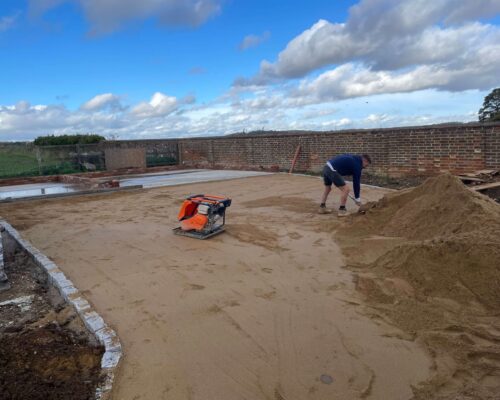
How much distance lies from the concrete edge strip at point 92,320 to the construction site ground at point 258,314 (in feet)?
0.29

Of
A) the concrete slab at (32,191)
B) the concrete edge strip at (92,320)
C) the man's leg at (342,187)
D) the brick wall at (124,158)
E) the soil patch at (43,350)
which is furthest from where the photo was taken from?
the brick wall at (124,158)

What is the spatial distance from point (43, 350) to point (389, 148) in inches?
508

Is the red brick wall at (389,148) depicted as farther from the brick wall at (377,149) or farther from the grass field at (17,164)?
the grass field at (17,164)

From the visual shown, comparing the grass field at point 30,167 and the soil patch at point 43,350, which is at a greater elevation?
the grass field at point 30,167

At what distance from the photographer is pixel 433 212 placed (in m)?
6.19

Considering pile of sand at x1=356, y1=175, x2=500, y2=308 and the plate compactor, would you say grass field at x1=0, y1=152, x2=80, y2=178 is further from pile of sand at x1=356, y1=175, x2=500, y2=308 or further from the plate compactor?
pile of sand at x1=356, y1=175, x2=500, y2=308

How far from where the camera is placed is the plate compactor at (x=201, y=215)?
6746 millimetres

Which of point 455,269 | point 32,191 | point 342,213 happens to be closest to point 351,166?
point 342,213

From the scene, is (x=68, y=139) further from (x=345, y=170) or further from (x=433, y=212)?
(x=433, y=212)

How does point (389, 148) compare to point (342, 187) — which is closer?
point (342, 187)

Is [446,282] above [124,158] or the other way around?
Answer: the other way around

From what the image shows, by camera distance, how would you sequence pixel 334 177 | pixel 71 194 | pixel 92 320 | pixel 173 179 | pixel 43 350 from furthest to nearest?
pixel 173 179
pixel 71 194
pixel 334 177
pixel 92 320
pixel 43 350

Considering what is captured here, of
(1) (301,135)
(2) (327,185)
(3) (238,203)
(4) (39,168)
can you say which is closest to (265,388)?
(2) (327,185)

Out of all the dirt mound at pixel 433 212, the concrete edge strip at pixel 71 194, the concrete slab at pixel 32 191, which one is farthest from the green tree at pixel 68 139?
the dirt mound at pixel 433 212
